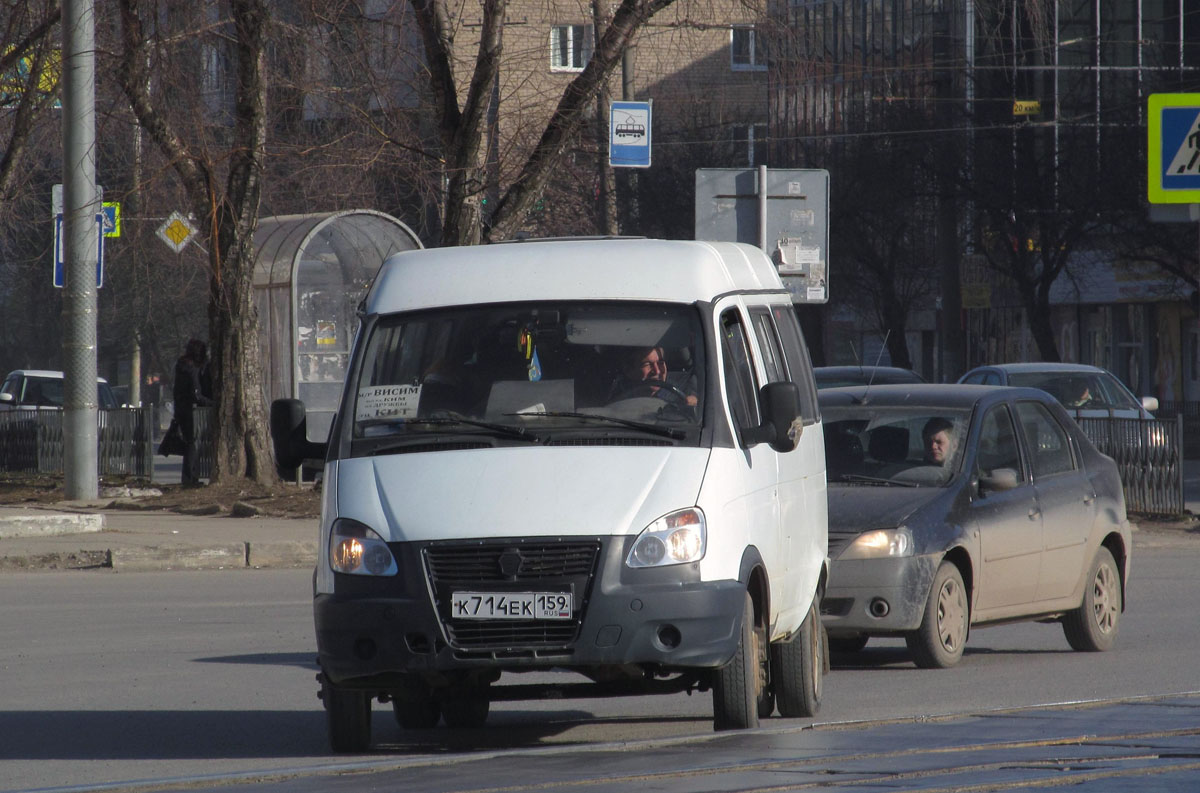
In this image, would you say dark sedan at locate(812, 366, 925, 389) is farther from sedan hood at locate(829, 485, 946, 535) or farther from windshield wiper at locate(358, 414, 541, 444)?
windshield wiper at locate(358, 414, 541, 444)

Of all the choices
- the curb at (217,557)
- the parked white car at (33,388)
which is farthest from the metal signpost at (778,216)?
the parked white car at (33,388)

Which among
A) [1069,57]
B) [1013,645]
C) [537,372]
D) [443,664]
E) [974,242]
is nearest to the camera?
[443,664]

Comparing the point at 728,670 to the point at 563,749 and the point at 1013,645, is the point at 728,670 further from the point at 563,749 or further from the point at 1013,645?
the point at 1013,645

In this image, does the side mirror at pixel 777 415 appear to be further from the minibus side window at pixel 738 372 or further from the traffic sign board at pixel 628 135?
the traffic sign board at pixel 628 135

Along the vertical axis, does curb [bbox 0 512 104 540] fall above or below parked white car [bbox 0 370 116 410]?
below

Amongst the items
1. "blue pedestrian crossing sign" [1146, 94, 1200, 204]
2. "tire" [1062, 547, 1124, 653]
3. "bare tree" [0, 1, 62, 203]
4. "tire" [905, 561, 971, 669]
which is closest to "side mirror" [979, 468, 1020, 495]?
"tire" [905, 561, 971, 669]

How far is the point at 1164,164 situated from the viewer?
1994 cm

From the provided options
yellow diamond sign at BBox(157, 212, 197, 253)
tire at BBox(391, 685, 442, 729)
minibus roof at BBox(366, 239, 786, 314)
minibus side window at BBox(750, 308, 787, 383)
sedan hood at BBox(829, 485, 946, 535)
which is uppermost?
yellow diamond sign at BBox(157, 212, 197, 253)

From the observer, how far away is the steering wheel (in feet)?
24.6

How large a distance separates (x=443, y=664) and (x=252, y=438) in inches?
611

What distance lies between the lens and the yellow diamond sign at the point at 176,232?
23.5 meters

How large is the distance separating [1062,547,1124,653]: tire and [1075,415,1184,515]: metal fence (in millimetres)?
9698

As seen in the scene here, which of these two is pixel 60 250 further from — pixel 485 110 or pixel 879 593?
pixel 879 593

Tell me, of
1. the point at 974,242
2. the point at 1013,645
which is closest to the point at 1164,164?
the point at 1013,645
